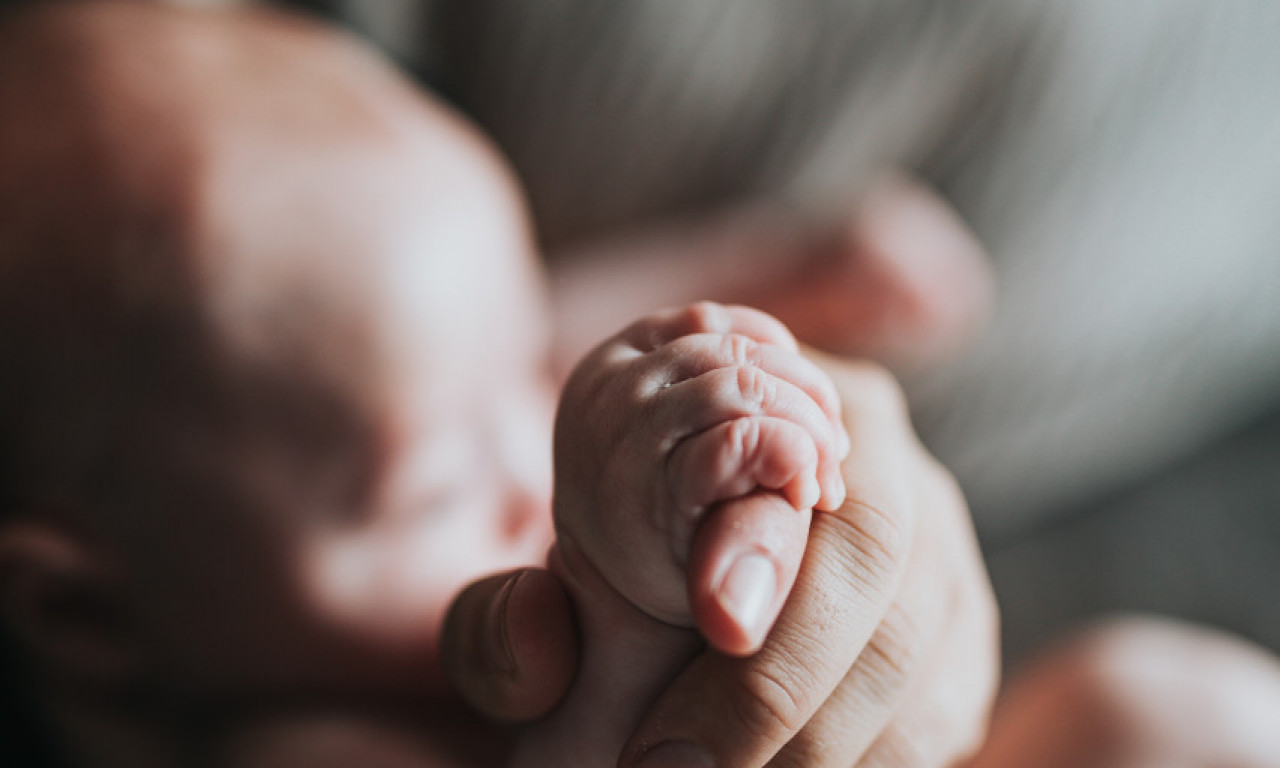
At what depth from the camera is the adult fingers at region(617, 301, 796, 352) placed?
1.32 ft

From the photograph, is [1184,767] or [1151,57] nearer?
[1184,767]

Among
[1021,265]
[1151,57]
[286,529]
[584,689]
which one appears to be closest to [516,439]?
[286,529]

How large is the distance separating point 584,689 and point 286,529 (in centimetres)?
27

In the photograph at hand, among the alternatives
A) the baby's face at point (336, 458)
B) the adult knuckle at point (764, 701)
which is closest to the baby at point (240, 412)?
the baby's face at point (336, 458)

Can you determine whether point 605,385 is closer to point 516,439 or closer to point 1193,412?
point 516,439

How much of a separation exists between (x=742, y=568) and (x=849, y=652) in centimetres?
8

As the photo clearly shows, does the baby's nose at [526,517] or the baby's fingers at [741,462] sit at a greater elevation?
the baby's fingers at [741,462]

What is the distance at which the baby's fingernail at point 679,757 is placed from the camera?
37 centimetres

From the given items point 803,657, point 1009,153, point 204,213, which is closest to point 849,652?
point 803,657

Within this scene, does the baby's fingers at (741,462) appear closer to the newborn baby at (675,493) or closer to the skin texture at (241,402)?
the newborn baby at (675,493)

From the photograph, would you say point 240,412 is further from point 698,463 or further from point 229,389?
point 698,463

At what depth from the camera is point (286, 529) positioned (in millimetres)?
612

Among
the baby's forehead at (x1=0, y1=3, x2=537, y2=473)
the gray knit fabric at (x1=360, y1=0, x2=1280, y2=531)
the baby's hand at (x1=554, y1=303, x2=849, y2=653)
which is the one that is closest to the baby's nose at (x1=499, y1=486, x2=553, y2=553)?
the baby's forehead at (x1=0, y1=3, x2=537, y2=473)

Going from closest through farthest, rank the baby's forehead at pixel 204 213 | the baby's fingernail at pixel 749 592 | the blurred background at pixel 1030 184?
the baby's fingernail at pixel 749 592 < the baby's forehead at pixel 204 213 < the blurred background at pixel 1030 184
